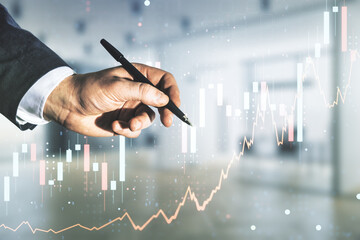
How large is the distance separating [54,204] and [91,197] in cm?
17

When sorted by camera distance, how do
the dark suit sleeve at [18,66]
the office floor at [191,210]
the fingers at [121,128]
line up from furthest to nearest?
1. the office floor at [191,210]
2. the fingers at [121,128]
3. the dark suit sleeve at [18,66]

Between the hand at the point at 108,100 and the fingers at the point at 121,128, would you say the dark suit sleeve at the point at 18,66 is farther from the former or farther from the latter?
the fingers at the point at 121,128

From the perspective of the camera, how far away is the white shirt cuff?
593 millimetres

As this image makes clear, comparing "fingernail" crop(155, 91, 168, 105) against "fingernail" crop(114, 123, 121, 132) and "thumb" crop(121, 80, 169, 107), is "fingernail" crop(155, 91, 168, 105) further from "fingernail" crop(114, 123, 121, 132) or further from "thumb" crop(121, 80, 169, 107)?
"fingernail" crop(114, 123, 121, 132)

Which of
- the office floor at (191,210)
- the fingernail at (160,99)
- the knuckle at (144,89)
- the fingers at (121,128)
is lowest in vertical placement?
the office floor at (191,210)

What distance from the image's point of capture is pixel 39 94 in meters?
0.60


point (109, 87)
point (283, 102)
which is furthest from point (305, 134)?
point (109, 87)

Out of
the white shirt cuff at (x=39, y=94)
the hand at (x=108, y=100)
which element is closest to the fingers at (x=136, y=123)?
the hand at (x=108, y=100)

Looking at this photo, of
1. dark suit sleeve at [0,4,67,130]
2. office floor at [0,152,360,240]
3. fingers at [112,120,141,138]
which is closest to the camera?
dark suit sleeve at [0,4,67,130]

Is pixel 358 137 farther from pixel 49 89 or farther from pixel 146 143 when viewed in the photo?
pixel 49 89

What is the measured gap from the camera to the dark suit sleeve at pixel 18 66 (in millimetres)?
585

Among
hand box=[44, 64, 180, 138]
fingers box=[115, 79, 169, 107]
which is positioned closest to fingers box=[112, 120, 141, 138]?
hand box=[44, 64, 180, 138]

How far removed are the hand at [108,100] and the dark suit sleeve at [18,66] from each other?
55 mm

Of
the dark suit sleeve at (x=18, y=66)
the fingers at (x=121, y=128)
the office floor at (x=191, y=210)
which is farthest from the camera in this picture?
the office floor at (x=191, y=210)
